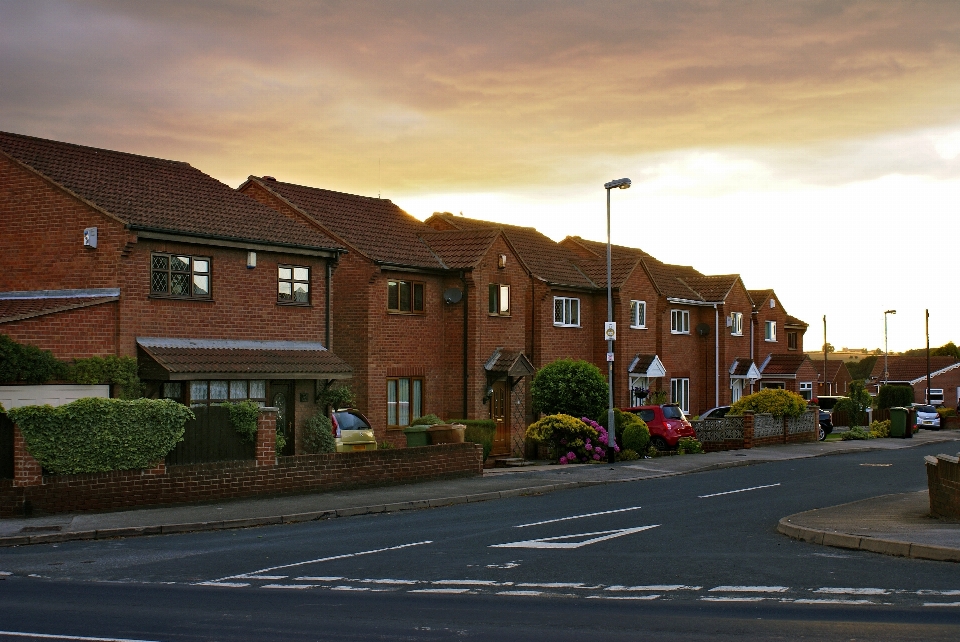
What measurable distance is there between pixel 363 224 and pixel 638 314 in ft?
55.8

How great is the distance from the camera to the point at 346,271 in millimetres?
35344

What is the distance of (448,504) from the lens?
2281cm

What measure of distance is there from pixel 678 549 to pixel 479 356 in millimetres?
22997

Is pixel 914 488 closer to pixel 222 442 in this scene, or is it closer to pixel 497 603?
pixel 222 442

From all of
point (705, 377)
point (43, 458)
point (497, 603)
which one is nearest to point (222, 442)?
point (43, 458)

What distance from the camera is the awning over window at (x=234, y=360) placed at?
25984 millimetres

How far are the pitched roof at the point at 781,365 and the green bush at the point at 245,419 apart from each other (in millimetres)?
47715

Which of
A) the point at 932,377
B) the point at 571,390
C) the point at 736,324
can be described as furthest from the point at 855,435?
the point at 932,377

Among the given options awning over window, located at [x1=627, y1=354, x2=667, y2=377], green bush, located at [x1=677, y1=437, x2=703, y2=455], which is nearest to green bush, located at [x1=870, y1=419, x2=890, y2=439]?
awning over window, located at [x1=627, y1=354, x2=667, y2=377]

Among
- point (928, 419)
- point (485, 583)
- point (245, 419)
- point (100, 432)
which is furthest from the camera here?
point (928, 419)

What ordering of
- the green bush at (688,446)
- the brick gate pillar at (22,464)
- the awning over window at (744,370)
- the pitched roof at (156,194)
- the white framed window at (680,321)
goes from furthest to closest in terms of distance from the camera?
the awning over window at (744,370), the white framed window at (680,321), the green bush at (688,446), the pitched roof at (156,194), the brick gate pillar at (22,464)

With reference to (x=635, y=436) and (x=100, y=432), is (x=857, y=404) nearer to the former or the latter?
(x=635, y=436)

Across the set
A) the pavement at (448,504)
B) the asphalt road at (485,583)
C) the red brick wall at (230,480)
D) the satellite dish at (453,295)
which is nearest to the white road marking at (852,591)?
the asphalt road at (485,583)

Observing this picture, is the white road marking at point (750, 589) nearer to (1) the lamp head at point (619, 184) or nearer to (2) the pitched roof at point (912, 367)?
(1) the lamp head at point (619, 184)
